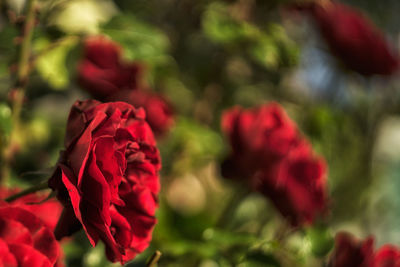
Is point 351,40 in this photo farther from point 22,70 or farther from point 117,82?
point 22,70

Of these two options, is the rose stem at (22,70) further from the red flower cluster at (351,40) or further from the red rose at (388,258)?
the red flower cluster at (351,40)

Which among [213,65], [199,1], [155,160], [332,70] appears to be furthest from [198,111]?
[155,160]

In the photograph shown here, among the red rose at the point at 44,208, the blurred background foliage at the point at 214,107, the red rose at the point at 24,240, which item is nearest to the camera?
the red rose at the point at 24,240

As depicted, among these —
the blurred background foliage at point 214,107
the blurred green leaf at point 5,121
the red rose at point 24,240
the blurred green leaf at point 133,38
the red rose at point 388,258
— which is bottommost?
the blurred background foliage at point 214,107

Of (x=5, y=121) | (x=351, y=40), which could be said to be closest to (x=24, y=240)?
(x=5, y=121)

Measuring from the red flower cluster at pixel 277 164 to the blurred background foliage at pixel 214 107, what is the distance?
0.04 m

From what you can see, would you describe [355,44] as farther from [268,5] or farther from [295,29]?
[295,29]

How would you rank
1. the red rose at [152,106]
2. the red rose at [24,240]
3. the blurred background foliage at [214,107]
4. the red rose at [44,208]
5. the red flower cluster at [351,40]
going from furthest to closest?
the red flower cluster at [351,40]
the red rose at [152,106]
the blurred background foliage at [214,107]
the red rose at [44,208]
the red rose at [24,240]

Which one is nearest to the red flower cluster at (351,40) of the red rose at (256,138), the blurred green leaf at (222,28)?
the blurred green leaf at (222,28)

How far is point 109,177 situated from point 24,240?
70 mm

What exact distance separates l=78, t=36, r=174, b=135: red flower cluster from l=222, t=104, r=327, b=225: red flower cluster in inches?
4.7

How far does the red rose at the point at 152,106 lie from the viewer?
2.40ft

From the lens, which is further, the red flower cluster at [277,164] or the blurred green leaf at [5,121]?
the red flower cluster at [277,164]

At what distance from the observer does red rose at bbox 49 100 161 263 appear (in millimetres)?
344
